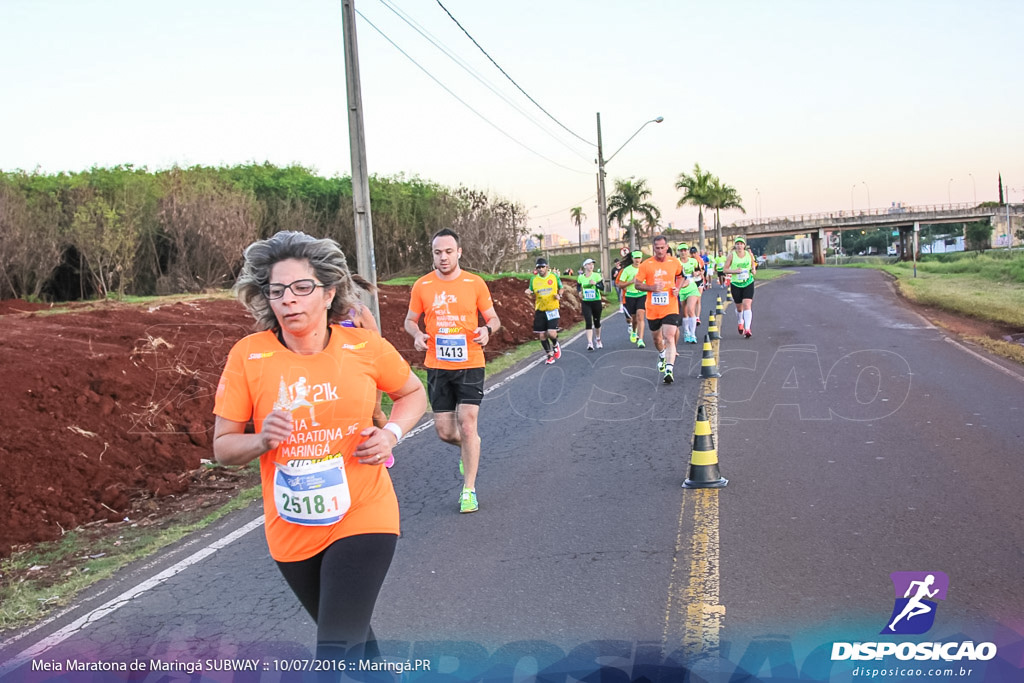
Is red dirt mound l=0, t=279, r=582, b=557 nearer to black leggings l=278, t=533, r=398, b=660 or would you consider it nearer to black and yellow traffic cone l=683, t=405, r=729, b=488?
black and yellow traffic cone l=683, t=405, r=729, b=488

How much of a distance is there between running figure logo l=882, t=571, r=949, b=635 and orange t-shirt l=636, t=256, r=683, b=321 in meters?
8.26

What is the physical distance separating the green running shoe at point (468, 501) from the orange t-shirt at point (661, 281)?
6756 mm

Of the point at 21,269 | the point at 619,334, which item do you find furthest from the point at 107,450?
the point at 21,269

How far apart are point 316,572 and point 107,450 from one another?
23.5ft

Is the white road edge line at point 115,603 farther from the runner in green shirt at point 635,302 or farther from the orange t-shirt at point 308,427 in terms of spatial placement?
the runner in green shirt at point 635,302

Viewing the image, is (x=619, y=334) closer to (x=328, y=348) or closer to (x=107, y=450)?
(x=107, y=450)

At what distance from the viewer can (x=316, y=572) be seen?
342cm

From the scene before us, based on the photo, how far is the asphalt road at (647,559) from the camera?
436 centimetres

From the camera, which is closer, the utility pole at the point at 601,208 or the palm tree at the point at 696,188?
the utility pole at the point at 601,208

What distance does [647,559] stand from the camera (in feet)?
18.4

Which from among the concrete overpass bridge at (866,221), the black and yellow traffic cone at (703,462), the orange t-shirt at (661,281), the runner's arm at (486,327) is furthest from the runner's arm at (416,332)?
the concrete overpass bridge at (866,221)

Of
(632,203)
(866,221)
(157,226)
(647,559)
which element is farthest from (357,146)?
(866,221)

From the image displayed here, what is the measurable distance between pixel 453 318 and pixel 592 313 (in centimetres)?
1228

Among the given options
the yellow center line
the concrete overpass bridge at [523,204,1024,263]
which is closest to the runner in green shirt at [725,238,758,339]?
the yellow center line
